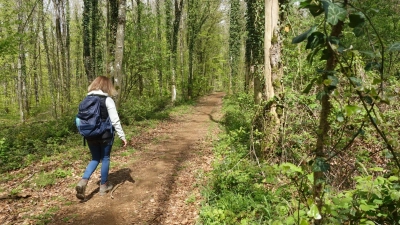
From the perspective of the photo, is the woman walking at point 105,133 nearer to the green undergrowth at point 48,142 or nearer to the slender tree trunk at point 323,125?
the green undergrowth at point 48,142

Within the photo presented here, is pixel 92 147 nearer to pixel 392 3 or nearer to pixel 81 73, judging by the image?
pixel 392 3

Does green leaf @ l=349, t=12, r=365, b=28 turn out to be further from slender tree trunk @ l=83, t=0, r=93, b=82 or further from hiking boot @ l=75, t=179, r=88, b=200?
slender tree trunk @ l=83, t=0, r=93, b=82

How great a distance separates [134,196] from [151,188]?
471mm

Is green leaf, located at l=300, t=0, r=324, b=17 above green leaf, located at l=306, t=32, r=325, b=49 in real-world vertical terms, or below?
above

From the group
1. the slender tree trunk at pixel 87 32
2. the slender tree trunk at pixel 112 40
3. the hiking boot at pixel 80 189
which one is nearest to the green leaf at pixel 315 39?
the hiking boot at pixel 80 189

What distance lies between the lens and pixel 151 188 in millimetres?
5457

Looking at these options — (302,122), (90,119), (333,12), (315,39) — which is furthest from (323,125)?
(90,119)

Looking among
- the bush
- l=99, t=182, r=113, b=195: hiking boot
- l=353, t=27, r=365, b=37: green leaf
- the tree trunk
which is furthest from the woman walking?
l=353, t=27, r=365, b=37: green leaf

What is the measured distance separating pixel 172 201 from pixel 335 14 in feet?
14.6

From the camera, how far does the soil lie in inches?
169

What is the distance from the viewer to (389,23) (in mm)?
10398

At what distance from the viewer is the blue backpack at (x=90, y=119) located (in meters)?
4.46

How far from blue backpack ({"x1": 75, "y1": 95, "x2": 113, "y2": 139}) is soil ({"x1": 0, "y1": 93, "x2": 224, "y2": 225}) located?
1327 mm

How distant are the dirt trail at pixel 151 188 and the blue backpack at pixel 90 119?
131 cm
